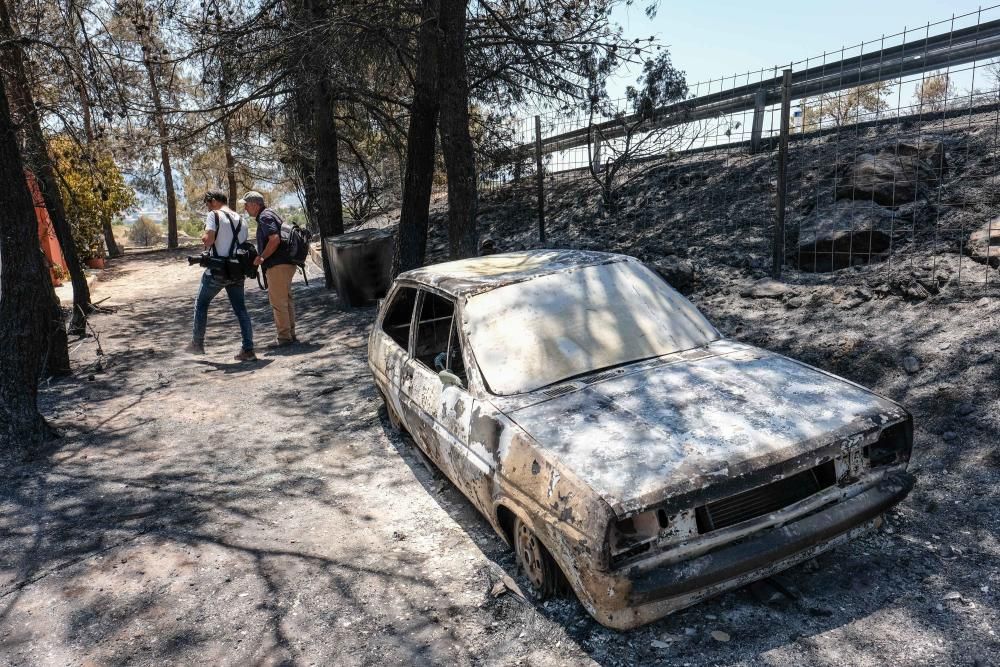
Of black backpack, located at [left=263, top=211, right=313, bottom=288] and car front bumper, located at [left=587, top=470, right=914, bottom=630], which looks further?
black backpack, located at [left=263, top=211, right=313, bottom=288]

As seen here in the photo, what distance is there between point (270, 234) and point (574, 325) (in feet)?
17.5

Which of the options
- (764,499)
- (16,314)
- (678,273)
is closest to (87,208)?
(16,314)

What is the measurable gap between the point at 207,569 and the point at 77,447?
107 inches

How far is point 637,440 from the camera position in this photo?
2.94 m

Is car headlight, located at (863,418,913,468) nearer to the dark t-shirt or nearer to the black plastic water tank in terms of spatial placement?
the dark t-shirt

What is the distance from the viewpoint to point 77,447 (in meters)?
5.62

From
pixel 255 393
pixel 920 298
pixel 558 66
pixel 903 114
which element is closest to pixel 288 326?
pixel 255 393

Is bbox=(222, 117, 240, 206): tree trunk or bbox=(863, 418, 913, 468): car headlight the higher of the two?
bbox=(222, 117, 240, 206): tree trunk

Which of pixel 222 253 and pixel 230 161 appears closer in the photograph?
pixel 222 253

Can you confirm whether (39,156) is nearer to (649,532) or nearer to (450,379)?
(450,379)

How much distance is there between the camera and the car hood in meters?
2.72

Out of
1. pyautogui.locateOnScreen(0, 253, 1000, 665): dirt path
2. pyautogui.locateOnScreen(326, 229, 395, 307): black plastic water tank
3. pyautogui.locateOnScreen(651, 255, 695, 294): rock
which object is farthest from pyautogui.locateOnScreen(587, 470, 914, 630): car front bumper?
pyautogui.locateOnScreen(326, 229, 395, 307): black plastic water tank

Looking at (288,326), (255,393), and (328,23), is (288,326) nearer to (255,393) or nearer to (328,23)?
(255,393)

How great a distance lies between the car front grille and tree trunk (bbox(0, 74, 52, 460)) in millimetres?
5323
